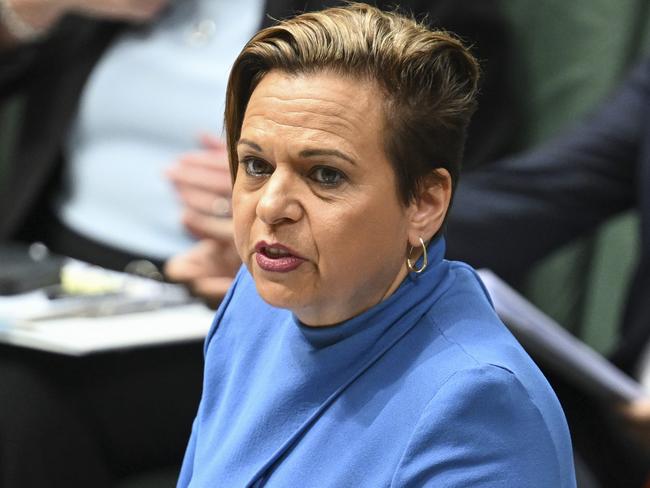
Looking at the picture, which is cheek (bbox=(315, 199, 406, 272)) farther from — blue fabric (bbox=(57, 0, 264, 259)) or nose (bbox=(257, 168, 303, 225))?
blue fabric (bbox=(57, 0, 264, 259))

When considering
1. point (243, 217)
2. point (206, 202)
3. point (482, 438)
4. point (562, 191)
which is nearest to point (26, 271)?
point (206, 202)

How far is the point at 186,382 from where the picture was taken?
1729 millimetres

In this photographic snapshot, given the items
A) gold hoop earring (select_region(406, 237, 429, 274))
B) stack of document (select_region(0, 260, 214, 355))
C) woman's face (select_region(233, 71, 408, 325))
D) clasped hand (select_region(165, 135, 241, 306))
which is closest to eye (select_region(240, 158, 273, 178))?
woman's face (select_region(233, 71, 408, 325))

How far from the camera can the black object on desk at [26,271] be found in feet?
5.38

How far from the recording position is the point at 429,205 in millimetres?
851

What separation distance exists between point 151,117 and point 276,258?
1025mm

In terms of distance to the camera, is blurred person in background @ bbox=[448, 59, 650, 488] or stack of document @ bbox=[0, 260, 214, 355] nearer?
stack of document @ bbox=[0, 260, 214, 355]

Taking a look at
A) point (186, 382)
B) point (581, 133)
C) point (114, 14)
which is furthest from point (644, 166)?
point (114, 14)

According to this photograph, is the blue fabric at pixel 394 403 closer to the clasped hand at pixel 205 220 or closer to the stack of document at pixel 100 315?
the stack of document at pixel 100 315

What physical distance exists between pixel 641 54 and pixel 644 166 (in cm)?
41

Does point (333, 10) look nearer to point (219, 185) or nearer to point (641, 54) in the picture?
point (219, 185)

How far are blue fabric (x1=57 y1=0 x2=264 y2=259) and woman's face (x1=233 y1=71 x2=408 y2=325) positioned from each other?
93 cm

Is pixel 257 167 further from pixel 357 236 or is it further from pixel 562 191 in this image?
pixel 562 191

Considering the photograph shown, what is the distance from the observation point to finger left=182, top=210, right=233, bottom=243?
167 centimetres
